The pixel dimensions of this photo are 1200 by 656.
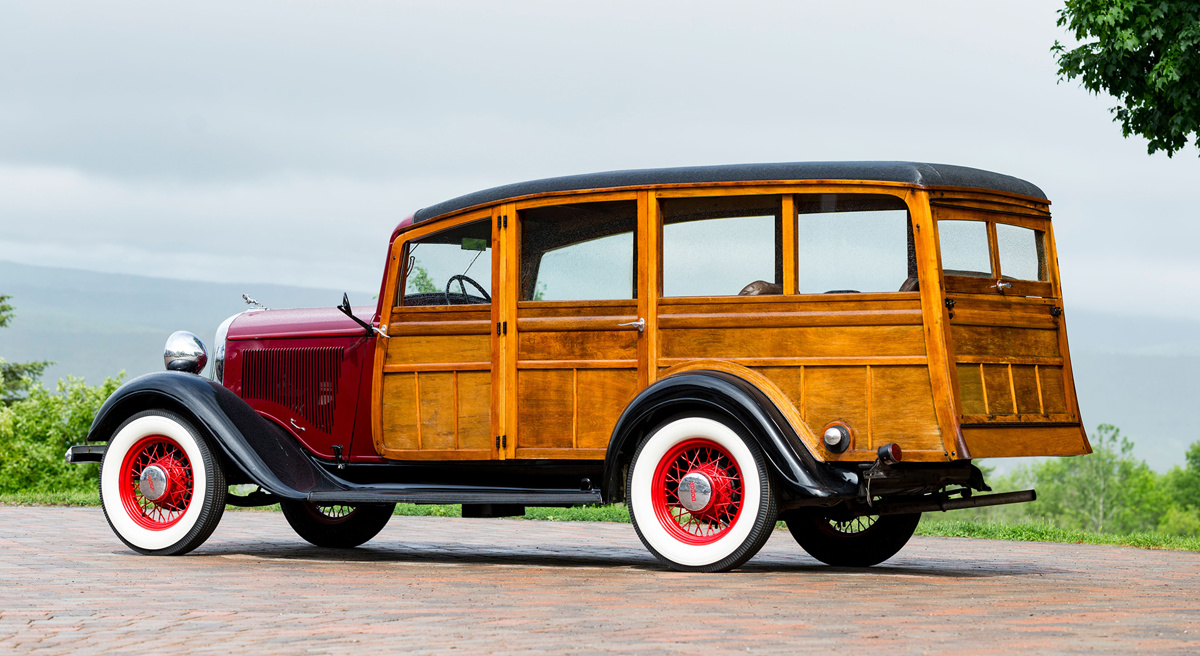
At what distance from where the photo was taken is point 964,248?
6.34 m

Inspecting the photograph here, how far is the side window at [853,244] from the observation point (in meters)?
6.27

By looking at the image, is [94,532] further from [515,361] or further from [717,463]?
[717,463]

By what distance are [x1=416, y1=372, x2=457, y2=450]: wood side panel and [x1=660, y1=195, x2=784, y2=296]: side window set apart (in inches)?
58.0

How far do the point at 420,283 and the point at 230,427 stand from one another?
55.1 inches

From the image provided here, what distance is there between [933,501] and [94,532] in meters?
5.97

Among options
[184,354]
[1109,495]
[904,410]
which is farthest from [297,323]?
[1109,495]

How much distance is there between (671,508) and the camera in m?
6.48

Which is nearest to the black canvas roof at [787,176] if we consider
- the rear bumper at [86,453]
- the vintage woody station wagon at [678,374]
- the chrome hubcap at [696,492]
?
the vintage woody station wagon at [678,374]

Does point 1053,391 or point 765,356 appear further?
point 1053,391

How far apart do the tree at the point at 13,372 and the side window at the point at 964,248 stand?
4607cm

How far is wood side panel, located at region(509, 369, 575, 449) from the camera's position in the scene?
6.82 m

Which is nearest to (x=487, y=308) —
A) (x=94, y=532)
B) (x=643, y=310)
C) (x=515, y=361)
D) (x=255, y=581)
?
(x=515, y=361)

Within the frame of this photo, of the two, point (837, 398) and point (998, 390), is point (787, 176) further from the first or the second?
point (998, 390)

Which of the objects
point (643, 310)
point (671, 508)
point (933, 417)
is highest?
point (643, 310)
